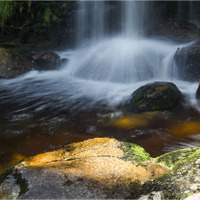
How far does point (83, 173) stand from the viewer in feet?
6.49

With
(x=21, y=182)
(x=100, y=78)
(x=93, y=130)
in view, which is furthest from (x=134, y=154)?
(x=100, y=78)

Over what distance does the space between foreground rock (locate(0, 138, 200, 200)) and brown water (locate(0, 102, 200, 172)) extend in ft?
4.74

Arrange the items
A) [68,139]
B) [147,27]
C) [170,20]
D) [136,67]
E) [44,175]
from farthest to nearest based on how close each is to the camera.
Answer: [147,27]
[170,20]
[136,67]
[68,139]
[44,175]

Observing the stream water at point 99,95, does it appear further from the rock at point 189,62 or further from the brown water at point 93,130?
the rock at point 189,62

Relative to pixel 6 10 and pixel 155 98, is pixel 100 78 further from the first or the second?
pixel 6 10

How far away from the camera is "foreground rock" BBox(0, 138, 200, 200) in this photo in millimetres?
1696

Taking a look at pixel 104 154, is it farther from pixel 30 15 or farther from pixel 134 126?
pixel 30 15

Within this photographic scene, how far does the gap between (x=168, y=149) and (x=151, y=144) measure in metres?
0.31

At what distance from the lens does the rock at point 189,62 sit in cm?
787

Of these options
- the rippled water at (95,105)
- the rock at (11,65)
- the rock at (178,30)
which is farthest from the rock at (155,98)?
the rock at (11,65)

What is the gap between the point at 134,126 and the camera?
15.5 ft

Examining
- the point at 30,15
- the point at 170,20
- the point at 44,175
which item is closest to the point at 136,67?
the point at 170,20

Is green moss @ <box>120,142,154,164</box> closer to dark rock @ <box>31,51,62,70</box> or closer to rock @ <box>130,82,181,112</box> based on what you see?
rock @ <box>130,82,181,112</box>

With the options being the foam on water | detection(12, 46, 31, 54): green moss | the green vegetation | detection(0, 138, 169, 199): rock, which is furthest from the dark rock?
detection(0, 138, 169, 199): rock
